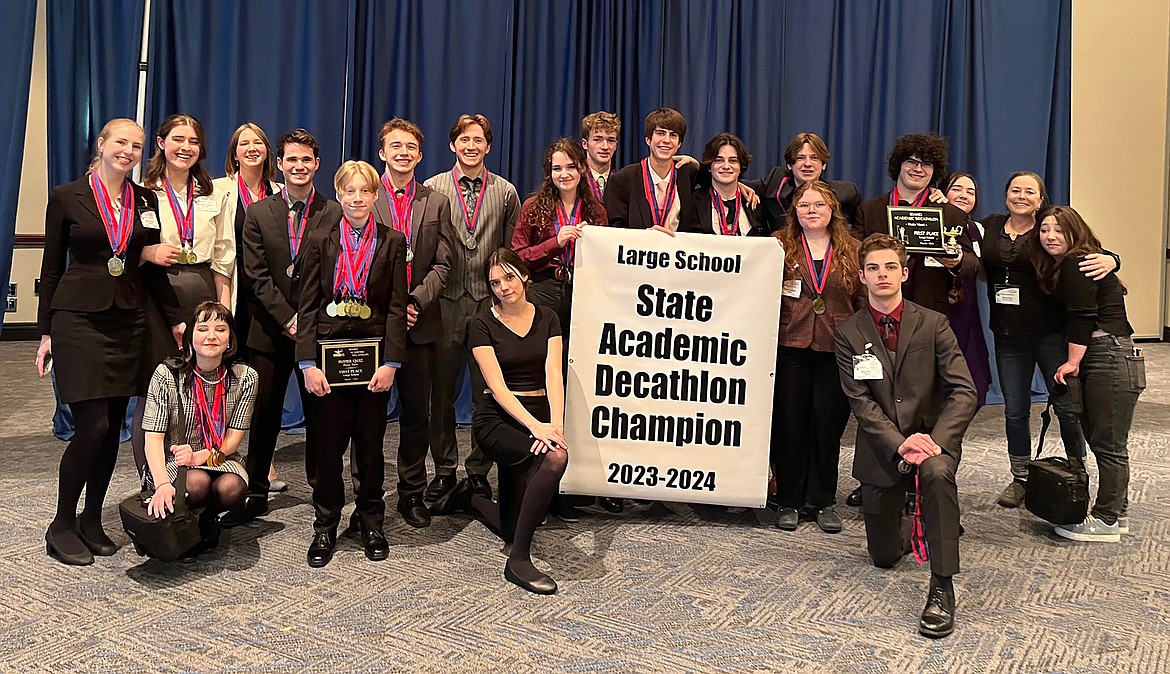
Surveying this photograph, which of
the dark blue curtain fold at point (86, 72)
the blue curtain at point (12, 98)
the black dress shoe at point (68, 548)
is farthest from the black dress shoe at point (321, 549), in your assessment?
the dark blue curtain fold at point (86, 72)

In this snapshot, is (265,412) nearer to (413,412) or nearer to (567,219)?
(413,412)

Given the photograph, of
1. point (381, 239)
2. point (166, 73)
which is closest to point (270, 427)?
point (381, 239)

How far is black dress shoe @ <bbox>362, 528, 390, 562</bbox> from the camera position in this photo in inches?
131

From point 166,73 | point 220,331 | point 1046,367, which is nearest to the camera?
point 220,331

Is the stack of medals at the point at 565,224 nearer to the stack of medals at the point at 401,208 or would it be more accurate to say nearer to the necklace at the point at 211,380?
the stack of medals at the point at 401,208

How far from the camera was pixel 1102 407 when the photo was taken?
142 inches

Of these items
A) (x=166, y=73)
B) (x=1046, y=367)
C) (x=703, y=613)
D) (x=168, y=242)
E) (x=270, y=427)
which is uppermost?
(x=166, y=73)

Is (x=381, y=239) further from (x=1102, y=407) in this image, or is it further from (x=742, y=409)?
(x=1102, y=407)

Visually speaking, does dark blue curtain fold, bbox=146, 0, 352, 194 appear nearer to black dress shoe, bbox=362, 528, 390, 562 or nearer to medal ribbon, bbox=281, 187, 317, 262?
medal ribbon, bbox=281, 187, 317, 262

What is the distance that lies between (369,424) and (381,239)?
65 centimetres

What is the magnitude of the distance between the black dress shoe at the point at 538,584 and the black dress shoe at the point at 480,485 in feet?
2.89

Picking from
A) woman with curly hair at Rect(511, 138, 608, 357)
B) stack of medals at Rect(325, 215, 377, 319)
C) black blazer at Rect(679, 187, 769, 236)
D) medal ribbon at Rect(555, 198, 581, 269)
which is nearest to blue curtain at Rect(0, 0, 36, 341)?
stack of medals at Rect(325, 215, 377, 319)

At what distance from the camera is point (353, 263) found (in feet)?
10.7

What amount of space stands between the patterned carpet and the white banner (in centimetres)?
22
